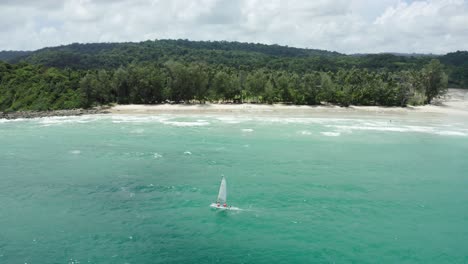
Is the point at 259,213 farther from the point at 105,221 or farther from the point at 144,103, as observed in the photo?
the point at 144,103

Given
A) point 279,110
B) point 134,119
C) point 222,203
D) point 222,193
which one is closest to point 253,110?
point 279,110

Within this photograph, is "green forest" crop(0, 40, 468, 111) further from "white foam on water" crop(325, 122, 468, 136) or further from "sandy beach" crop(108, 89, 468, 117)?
"white foam on water" crop(325, 122, 468, 136)

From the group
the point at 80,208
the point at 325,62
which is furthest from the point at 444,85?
the point at 80,208

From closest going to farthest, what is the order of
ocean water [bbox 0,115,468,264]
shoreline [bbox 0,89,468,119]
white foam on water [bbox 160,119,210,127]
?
ocean water [bbox 0,115,468,264]
white foam on water [bbox 160,119,210,127]
shoreline [bbox 0,89,468,119]

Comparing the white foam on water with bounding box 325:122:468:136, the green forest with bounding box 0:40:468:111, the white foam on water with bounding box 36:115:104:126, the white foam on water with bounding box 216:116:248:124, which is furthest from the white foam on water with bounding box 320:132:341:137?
the white foam on water with bounding box 36:115:104:126

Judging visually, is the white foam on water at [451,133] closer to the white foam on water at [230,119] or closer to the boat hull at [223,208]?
the white foam on water at [230,119]
